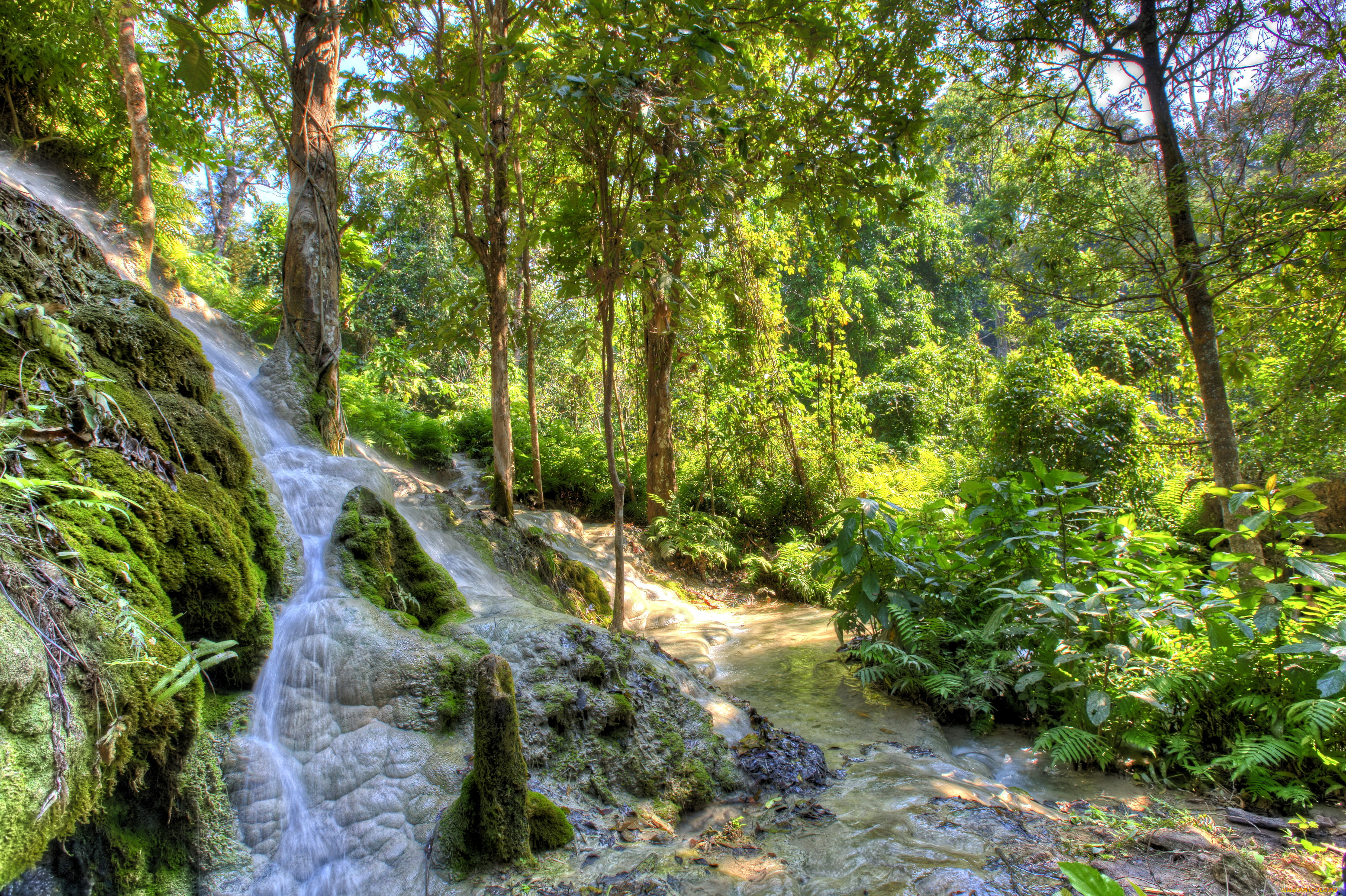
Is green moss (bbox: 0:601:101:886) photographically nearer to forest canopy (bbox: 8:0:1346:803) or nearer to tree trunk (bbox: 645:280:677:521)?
forest canopy (bbox: 8:0:1346:803)

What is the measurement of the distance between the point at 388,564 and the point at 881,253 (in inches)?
485

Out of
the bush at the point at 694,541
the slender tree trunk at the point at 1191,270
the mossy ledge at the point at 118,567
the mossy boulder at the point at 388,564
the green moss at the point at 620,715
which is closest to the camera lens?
the mossy ledge at the point at 118,567

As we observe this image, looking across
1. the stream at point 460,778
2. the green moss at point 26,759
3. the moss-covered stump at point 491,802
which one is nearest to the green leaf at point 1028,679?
the stream at point 460,778

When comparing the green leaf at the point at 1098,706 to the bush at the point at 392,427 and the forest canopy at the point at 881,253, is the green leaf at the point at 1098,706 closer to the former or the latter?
the forest canopy at the point at 881,253

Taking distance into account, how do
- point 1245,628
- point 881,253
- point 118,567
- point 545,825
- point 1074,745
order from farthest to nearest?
1. point 881,253
2. point 1074,745
3. point 1245,628
4. point 545,825
5. point 118,567

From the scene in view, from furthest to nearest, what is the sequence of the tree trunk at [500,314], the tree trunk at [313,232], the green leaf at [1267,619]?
the tree trunk at [500,314] → the tree trunk at [313,232] → the green leaf at [1267,619]

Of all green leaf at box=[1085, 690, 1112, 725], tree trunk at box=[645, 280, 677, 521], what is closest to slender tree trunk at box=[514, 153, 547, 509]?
tree trunk at box=[645, 280, 677, 521]

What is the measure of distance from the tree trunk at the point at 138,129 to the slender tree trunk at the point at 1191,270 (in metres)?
12.2

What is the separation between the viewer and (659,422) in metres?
12.1

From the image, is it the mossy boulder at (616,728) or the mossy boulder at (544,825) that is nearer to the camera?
the mossy boulder at (544,825)

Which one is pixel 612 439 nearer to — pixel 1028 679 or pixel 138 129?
pixel 1028 679

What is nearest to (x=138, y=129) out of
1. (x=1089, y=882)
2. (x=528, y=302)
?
(x=528, y=302)

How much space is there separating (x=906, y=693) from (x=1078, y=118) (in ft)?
21.2

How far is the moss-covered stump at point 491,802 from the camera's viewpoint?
8.77 ft
